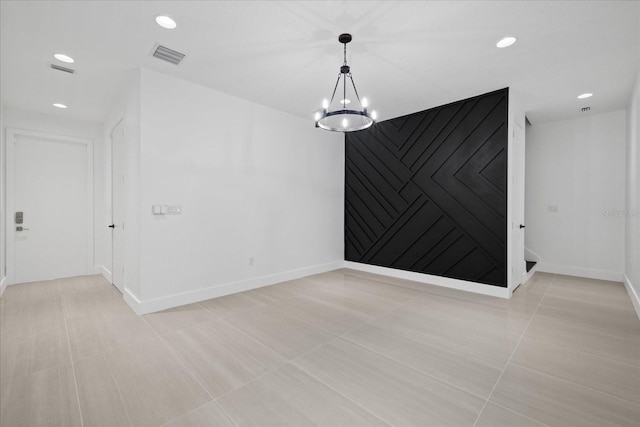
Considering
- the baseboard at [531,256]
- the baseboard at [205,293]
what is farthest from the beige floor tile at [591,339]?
the baseboard at [205,293]

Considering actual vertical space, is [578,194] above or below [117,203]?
above

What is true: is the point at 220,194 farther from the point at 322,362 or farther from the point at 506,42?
the point at 506,42

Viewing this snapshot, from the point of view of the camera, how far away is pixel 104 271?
5.32 metres

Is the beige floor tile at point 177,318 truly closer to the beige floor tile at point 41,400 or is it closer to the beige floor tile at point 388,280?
the beige floor tile at point 41,400

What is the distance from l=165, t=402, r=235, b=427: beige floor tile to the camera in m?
1.68

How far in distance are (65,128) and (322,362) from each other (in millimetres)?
6156

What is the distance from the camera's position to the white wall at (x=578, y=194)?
195 inches

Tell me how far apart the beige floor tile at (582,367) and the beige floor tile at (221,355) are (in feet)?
7.21

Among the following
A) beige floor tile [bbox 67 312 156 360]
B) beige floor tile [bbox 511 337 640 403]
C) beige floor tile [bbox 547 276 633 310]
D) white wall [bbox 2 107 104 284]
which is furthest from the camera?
white wall [bbox 2 107 104 284]

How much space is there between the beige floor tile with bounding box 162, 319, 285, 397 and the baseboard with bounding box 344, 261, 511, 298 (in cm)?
333

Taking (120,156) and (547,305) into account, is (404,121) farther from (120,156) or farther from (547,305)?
(120,156)

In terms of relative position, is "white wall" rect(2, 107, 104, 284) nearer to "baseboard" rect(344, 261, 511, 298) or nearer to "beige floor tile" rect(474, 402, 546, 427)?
"baseboard" rect(344, 261, 511, 298)

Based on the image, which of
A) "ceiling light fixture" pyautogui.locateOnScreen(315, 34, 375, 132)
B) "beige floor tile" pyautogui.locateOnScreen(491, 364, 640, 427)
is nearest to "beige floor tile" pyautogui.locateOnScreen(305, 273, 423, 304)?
"beige floor tile" pyautogui.locateOnScreen(491, 364, 640, 427)

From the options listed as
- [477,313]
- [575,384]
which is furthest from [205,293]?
[575,384]
